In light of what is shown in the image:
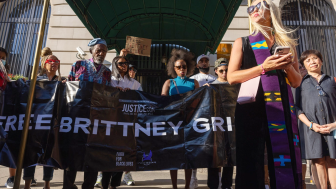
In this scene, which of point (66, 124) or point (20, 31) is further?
point (20, 31)

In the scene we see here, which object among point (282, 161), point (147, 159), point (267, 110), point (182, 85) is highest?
point (182, 85)

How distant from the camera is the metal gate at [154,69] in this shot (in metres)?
9.38

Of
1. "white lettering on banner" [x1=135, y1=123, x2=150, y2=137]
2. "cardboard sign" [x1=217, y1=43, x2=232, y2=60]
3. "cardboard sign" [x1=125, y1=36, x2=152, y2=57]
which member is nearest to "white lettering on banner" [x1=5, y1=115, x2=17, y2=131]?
"white lettering on banner" [x1=135, y1=123, x2=150, y2=137]

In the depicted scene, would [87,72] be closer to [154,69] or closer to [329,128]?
[329,128]

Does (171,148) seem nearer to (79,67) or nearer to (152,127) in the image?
(152,127)

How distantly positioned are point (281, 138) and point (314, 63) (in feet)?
9.10

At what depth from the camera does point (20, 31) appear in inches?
425

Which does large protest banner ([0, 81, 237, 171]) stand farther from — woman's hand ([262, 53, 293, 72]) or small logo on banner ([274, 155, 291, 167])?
woman's hand ([262, 53, 293, 72])

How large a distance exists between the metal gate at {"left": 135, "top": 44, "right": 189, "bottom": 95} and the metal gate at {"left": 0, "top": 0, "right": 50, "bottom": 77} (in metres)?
4.70

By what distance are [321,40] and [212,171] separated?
376 inches

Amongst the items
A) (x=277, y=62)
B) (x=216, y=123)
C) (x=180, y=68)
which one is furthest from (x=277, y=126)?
(x=180, y=68)

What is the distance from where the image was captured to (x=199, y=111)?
Answer: 381cm

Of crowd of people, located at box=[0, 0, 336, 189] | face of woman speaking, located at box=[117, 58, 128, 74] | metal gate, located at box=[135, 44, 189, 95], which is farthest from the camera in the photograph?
metal gate, located at box=[135, 44, 189, 95]

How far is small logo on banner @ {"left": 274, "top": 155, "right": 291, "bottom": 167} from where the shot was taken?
169cm
